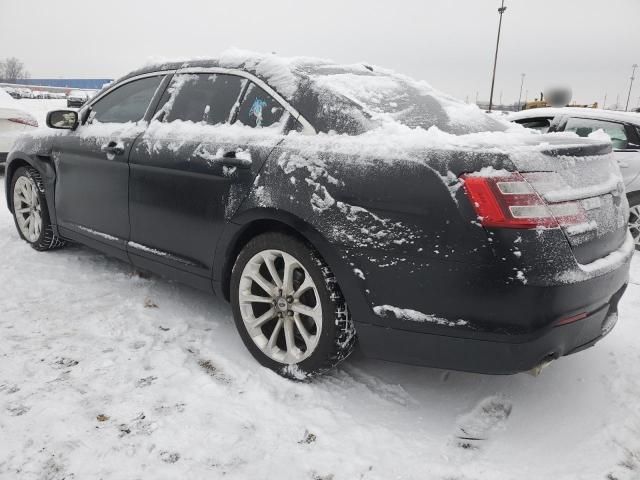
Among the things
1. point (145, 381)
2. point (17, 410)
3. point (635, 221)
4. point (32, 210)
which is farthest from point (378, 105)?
point (635, 221)

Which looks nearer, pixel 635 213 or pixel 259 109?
pixel 259 109

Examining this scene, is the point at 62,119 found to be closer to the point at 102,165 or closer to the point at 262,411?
the point at 102,165

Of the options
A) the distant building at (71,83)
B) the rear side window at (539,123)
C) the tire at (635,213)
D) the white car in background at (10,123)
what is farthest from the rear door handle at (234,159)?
the distant building at (71,83)

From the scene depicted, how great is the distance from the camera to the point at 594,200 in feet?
7.01

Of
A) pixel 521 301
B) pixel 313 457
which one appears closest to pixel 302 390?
pixel 313 457

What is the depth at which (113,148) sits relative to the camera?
3.41 metres

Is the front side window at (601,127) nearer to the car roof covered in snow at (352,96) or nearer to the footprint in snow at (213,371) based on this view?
the car roof covered in snow at (352,96)

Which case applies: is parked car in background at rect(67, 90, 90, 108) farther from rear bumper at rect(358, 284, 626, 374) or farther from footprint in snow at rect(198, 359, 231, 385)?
rear bumper at rect(358, 284, 626, 374)

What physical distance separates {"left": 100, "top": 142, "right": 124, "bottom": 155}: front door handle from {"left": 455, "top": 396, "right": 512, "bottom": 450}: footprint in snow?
2.65 metres

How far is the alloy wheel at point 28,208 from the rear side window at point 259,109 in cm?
247

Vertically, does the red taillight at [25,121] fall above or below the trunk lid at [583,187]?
below

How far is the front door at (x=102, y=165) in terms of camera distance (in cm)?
342

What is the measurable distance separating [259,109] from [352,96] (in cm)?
55

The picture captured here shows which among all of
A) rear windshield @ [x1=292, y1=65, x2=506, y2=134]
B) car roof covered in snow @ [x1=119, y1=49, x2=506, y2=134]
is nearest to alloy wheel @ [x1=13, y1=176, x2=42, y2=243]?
car roof covered in snow @ [x1=119, y1=49, x2=506, y2=134]
